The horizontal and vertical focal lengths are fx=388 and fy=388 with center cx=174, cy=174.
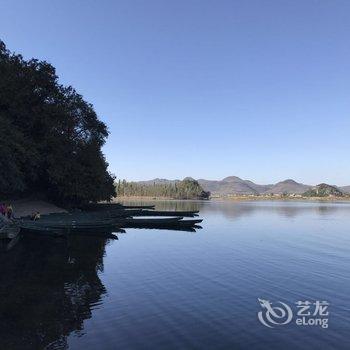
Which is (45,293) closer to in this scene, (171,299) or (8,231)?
(171,299)

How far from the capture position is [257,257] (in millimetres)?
33969

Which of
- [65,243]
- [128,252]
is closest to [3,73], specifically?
[65,243]

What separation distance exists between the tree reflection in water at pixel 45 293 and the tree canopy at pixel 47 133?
21.8m

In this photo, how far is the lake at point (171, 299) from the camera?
14.1 meters

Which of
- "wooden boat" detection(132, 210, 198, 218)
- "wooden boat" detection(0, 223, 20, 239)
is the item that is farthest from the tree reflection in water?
"wooden boat" detection(132, 210, 198, 218)

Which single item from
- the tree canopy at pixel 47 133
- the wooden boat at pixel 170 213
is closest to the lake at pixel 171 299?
the tree canopy at pixel 47 133

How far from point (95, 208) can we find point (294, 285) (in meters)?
71.0

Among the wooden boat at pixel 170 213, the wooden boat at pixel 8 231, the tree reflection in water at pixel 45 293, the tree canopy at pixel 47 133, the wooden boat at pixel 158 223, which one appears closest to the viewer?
the tree reflection in water at pixel 45 293

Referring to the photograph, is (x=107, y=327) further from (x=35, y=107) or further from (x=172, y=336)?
(x=35, y=107)

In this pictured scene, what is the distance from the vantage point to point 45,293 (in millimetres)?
19625

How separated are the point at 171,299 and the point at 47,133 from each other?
5015 cm

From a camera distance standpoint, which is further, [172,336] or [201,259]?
[201,259]

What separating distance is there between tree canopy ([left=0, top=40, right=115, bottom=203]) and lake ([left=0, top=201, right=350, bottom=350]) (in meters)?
23.6

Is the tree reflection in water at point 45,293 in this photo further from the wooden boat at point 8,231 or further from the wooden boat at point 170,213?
the wooden boat at point 170,213
